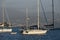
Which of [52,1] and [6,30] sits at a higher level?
[52,1]

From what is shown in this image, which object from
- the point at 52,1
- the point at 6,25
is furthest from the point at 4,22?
the point at 52,1

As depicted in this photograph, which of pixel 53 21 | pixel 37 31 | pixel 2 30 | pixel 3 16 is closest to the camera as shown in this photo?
pixel 37 31

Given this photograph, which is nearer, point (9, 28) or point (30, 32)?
point (30, 32)

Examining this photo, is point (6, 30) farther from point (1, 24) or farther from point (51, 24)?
point (51, 24)

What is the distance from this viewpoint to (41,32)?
252 feet

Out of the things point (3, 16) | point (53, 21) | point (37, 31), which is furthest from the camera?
point (53, 21)

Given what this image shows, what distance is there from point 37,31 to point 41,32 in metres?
1.26

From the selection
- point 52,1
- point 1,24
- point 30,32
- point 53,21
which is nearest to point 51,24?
point 53,21

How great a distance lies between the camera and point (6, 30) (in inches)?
3770

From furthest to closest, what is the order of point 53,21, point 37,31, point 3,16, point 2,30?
point 53,21 → point 2,30 → point 3,16 → point 37,31

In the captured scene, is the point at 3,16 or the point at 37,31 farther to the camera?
the point at 3,16

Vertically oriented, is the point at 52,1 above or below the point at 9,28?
above

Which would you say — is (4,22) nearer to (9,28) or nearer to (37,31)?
(9,28)

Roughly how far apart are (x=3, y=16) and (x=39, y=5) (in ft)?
56.5
